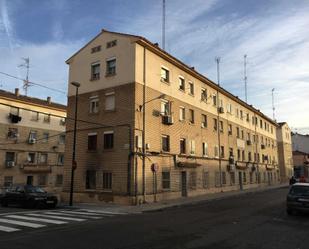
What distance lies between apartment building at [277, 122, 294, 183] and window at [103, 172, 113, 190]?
4813 cm

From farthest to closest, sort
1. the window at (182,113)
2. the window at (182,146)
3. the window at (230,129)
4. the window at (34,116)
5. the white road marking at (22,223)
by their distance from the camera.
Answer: the window at (34,116)
the window at (230,129)
the window at (182,113)
the window at (182,146)
the white road marking at (22,223)

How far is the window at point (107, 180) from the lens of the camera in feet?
79.8

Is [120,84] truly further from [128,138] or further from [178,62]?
[178,62]

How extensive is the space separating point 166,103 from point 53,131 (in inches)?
869

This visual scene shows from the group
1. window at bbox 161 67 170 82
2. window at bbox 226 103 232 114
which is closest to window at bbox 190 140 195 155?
window at bbox 161 67 170 82

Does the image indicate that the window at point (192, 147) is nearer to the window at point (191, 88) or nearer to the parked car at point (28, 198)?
the window at point (191, 88)

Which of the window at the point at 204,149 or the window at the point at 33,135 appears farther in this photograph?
the window at the point at 33,135

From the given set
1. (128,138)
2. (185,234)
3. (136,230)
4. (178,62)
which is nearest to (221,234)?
(185,234)

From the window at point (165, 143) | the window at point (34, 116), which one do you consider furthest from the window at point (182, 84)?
the window at point (34, 116)

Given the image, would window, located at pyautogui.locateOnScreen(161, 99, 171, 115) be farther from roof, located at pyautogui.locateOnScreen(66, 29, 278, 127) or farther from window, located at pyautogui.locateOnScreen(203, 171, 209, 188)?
window, located at pyautogui.locateOnScreen(203, 171, 209, 188)

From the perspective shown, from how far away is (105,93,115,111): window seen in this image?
25688 millimetres

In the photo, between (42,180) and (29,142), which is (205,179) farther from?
(29,142)

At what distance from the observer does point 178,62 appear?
29.6 metres

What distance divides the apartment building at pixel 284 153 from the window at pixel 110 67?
159ft
